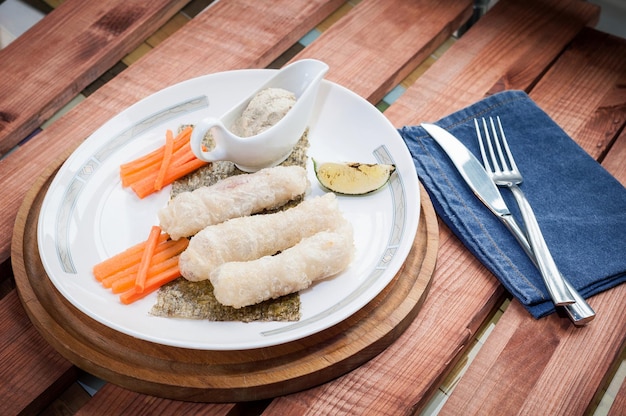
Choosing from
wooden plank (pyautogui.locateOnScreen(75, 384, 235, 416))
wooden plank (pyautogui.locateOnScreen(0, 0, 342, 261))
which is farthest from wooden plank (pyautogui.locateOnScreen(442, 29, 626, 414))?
wooden plank (pyautogui.locateOnScreen(0, 0, 342, 261))

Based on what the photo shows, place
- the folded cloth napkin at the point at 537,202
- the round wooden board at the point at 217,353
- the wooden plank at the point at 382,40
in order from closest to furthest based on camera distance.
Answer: the round wooden board at the point at 217,353 < the folded cloth napkin at the point at 537,202 < the wooden plank at the point at 382,40

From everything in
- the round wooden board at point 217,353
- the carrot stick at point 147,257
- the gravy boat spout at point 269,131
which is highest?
the gravy boat spout at point 269,131

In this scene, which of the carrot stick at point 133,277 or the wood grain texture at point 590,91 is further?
the wood grain texture at point 590,91

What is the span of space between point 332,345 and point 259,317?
159 millimetres

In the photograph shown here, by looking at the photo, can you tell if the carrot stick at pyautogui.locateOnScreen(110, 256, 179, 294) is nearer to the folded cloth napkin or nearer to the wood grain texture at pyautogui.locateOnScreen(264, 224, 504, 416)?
the wood grain texture at pyautogui.locateOnScreen(264, 224, 504, 416)

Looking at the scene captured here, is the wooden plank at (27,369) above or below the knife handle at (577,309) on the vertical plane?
above

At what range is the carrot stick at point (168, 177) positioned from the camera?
1676mm

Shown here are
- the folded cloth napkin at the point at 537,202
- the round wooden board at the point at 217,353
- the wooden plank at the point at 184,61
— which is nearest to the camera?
the round wooden board at the point at 217,353

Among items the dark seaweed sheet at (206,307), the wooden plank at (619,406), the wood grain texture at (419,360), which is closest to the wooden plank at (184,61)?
the dark seaweed sheet at (206,307)

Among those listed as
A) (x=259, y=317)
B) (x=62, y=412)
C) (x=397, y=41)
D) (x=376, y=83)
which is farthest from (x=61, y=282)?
(x=397, y=41)

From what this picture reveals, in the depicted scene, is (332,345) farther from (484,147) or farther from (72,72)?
(72,72)

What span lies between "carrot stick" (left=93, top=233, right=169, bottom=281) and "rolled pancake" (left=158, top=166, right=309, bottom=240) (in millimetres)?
76

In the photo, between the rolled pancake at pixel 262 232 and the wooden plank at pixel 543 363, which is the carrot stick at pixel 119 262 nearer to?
the rolled pancake at pixel 262 232

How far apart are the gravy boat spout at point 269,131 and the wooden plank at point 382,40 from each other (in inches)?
10.3
